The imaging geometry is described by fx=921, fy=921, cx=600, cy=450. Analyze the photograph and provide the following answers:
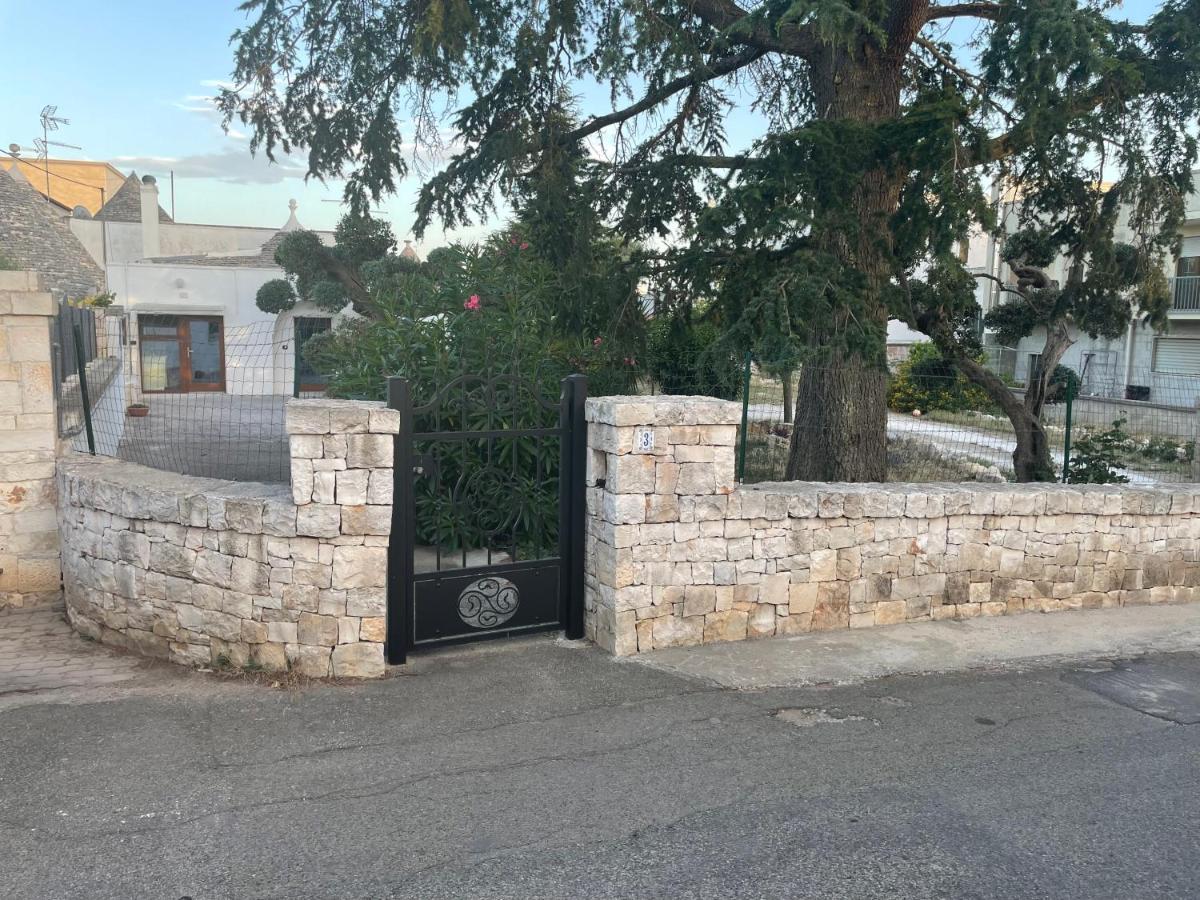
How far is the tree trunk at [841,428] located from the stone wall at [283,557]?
205 inches

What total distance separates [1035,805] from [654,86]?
29.5 feet

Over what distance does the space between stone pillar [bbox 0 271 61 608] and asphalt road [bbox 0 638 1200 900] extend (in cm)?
205

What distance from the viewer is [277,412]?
8.77 meters

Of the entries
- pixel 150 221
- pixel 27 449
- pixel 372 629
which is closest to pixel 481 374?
pixel 372 629

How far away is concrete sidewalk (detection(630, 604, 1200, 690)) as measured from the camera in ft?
19.0

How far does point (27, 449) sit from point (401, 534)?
10.8 feet

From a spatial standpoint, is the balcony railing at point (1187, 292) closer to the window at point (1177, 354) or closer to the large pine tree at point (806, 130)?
the window at point (1177, 354)

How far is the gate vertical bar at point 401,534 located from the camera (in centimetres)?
553

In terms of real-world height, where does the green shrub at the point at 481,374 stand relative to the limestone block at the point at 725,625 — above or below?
above

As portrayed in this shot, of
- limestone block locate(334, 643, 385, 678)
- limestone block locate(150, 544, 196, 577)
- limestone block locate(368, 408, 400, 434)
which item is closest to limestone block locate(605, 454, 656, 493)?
limestone block locate(368, 408, 400, 434)

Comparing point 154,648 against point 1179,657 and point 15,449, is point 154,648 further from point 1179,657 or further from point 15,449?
point 1179,657

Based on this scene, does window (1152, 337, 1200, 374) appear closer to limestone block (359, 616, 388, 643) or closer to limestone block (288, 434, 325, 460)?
limestone block (359, 616, 388, 643)

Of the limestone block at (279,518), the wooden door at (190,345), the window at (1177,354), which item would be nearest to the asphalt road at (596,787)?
the limestone block at (279,518)

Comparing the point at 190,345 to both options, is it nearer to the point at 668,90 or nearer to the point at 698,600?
the point at 668,90
